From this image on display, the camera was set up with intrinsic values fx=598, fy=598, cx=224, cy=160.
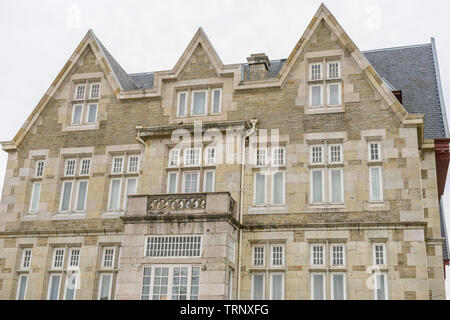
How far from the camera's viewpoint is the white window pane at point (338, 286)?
2166cm

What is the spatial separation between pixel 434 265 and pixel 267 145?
309 inches

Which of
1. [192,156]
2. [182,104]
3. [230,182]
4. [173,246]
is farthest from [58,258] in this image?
[182,104]

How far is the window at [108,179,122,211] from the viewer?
25.1 m

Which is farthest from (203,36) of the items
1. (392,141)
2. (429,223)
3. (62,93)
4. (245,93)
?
(429,223)

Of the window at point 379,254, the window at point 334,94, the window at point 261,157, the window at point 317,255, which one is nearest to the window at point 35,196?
the window at point 261,157

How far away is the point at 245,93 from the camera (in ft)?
82.6

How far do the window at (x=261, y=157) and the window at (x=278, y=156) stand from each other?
351 mm

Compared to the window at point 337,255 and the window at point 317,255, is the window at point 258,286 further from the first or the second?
the window at point 337,255

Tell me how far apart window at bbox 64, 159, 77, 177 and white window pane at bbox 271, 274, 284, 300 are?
10.0m

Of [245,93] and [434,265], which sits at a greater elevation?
[245,93]

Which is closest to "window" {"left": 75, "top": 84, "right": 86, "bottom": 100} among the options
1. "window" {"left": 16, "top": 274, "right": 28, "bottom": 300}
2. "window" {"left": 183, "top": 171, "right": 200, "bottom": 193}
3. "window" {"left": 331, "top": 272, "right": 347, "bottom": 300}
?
"window" {"left": 183, "top": 171, "right": 200, "bottom": 193}
